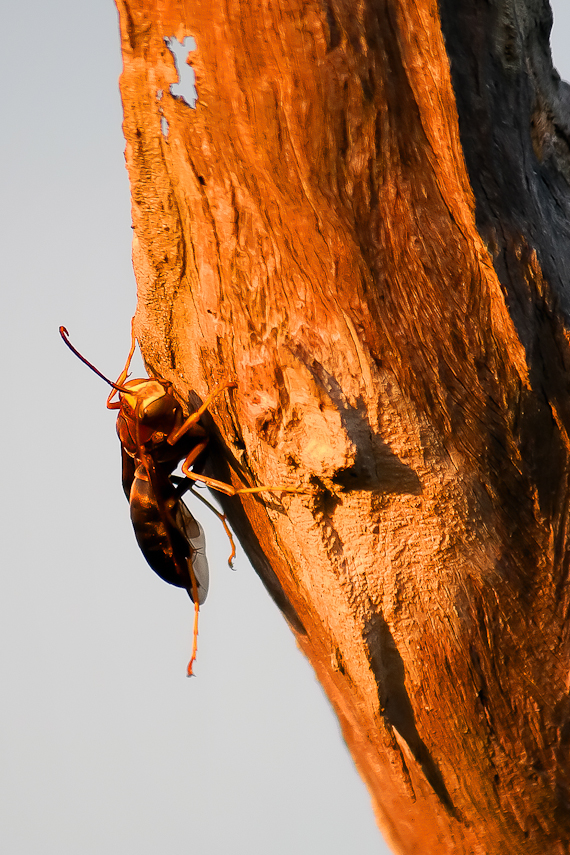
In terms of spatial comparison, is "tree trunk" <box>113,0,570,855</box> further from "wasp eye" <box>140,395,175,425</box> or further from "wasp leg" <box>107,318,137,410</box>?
"wasp leg" <box>107,318,137,410</box>

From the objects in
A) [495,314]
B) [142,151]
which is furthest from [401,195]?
[142,151]

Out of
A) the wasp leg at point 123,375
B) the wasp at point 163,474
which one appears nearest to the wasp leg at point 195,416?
the wasp at point 163,474

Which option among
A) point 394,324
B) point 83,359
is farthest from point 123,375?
point 394,324

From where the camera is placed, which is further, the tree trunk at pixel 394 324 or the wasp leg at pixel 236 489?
the wasp leg at pixel 236 489

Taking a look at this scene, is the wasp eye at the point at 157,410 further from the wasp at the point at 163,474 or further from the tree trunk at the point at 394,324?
the tree trunk at the point at 394,324

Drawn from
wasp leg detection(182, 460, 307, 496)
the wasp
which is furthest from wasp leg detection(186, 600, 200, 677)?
wasp leg detection(182, 460, 307, 496)

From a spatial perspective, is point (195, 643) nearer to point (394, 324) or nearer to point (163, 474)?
point (163, 474)

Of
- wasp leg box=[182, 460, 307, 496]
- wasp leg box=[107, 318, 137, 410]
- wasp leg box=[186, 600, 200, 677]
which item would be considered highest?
wasp leg box=[107, 318, 137, 410]
